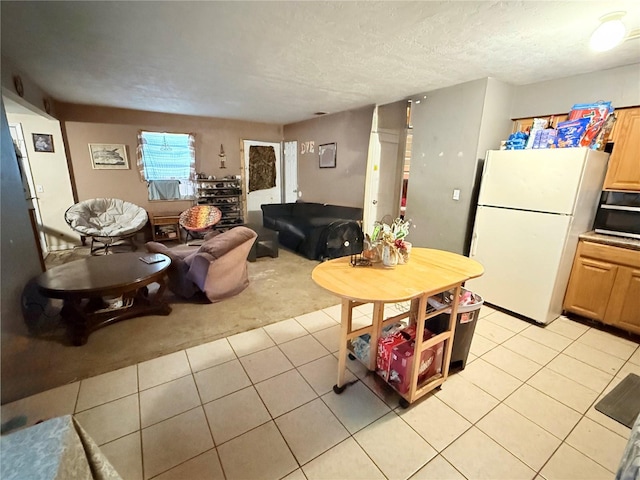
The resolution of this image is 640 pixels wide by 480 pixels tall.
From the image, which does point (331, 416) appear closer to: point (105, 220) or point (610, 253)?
point (610, 253)

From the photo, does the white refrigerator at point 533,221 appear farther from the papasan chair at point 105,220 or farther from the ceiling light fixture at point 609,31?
the papasan chair at point 105,220

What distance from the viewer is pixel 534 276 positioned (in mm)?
2631

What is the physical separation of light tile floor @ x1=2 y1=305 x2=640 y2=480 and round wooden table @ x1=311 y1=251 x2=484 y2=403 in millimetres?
203

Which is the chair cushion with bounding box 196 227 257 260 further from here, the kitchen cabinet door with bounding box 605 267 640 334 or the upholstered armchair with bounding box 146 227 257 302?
the kitchen cabinet door with bounding box 605 267 640 334

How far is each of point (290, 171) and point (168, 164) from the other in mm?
2548

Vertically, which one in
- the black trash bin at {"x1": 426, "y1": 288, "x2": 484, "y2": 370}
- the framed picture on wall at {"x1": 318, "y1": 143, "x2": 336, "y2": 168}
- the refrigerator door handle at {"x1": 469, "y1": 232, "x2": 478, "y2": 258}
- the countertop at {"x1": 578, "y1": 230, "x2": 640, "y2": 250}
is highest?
the framed picture on wall at {"x1": 318, "y1": 143, "x2": 336, "y2": 168}

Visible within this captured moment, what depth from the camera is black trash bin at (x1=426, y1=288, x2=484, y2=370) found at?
1846 millimetres

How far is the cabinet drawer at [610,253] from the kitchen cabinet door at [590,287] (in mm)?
43

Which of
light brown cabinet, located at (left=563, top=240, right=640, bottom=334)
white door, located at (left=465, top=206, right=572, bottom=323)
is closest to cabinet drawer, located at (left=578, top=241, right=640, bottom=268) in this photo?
light brown cabinet, located at (left=563, top=240, right=640, bottom=334)

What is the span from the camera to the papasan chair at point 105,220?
14.0 feet

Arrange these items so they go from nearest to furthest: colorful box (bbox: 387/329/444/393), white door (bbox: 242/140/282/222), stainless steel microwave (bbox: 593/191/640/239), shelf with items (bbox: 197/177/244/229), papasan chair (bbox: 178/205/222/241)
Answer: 1. colorful box (bbox: 387/329/444/393)
2. stainless steel microwave (bbox: 593/191/640/239)
3. papasan chair (bbox: 178/205/222/241)
4. shelf with items (bbox: 197/177/244/229)
5. white door (bbox: 242/140/282/222)

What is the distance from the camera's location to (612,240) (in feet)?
8.11

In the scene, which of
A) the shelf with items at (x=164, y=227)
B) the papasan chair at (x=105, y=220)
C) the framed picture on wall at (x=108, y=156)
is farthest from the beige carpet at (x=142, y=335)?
the framed picture on wall at (x=108, y=156)

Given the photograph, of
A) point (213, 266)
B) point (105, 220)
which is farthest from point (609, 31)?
point (105, 220)
